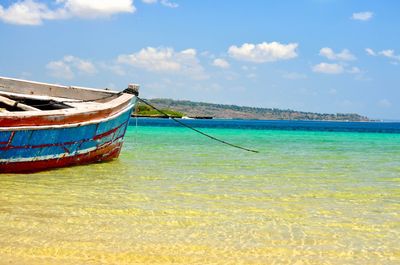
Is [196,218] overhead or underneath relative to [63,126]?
underneath

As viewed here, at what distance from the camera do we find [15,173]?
7.67 metres

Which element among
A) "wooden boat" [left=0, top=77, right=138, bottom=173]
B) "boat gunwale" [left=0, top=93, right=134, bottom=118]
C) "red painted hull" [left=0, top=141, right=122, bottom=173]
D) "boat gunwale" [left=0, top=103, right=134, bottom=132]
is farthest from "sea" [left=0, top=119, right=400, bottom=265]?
"boat gunwale" [left=0, top=93, right=134, bottom=118]

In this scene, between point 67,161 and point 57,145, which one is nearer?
point 57,145

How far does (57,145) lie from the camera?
27.2 feet

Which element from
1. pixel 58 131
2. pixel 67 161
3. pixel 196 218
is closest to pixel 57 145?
pixel 58 131

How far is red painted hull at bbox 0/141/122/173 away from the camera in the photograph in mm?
7602

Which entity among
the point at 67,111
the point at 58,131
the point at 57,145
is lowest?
the point at 57,145

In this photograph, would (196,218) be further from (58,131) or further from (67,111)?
(67,111)

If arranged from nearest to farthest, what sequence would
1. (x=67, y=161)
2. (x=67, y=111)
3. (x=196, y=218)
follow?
(x=196, y=218) < (x=67, y=111) < (x=67, y=161)

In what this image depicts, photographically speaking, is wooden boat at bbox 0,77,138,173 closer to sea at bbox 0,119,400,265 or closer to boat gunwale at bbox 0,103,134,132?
Result: boat gunwale at bbox 0,103,134,132

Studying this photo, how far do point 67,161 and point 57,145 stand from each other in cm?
56

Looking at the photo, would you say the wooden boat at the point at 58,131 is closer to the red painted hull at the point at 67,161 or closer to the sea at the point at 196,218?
the red painted hull at the point at 67,161

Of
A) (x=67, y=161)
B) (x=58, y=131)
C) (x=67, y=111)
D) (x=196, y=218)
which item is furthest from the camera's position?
(x=67, y=161)

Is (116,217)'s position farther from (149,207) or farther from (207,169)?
(207,169)
